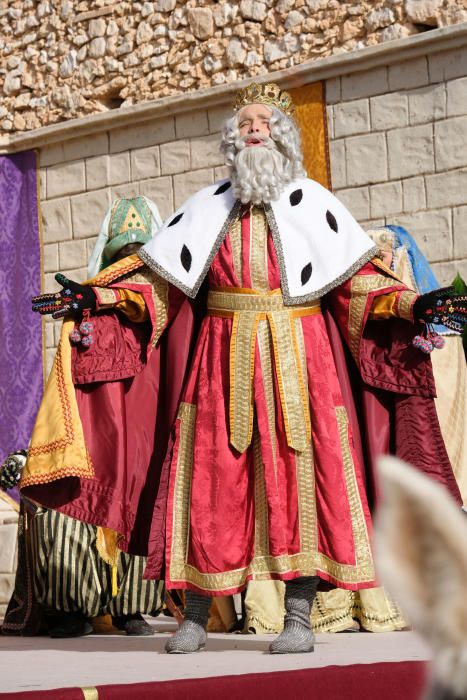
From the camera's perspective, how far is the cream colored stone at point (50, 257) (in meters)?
8.76

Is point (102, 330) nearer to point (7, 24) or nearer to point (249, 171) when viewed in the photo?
point (249, 171)

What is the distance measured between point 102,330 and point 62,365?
163mm

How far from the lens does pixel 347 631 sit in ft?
14.3

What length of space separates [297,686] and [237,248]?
4.52 feet

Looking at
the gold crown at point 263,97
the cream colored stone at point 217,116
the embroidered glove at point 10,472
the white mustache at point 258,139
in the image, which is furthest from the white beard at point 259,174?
the cream colored stone at point 217,116

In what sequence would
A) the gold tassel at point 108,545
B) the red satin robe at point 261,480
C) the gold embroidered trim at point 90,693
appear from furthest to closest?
1. the gold tassel at point 108,545
2. the red satin robe at point 261,480
3. the gold embroidered trim at point 90,693

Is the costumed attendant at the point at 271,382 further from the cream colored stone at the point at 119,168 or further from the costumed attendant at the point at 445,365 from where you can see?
the cream colored stone at the point at 119,168

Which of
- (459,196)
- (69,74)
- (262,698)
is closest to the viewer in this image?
(262,698)

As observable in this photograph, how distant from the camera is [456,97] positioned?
700 centimetres

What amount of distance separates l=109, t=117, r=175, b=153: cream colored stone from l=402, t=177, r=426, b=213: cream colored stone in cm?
189

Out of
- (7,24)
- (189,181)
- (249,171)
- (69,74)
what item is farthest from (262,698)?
(7,24)

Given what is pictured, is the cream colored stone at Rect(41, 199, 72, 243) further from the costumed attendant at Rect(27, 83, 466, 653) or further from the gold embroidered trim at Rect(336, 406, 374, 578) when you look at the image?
the gold embroidered trim at Rect(336, 406, 374, 578)

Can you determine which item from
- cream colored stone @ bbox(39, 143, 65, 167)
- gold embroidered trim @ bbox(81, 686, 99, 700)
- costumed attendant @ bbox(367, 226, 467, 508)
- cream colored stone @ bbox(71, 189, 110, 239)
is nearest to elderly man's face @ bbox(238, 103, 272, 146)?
costumed attendant @ bbox(367, 226, 467, 508)

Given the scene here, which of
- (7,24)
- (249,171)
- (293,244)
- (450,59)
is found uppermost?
(7,24)
